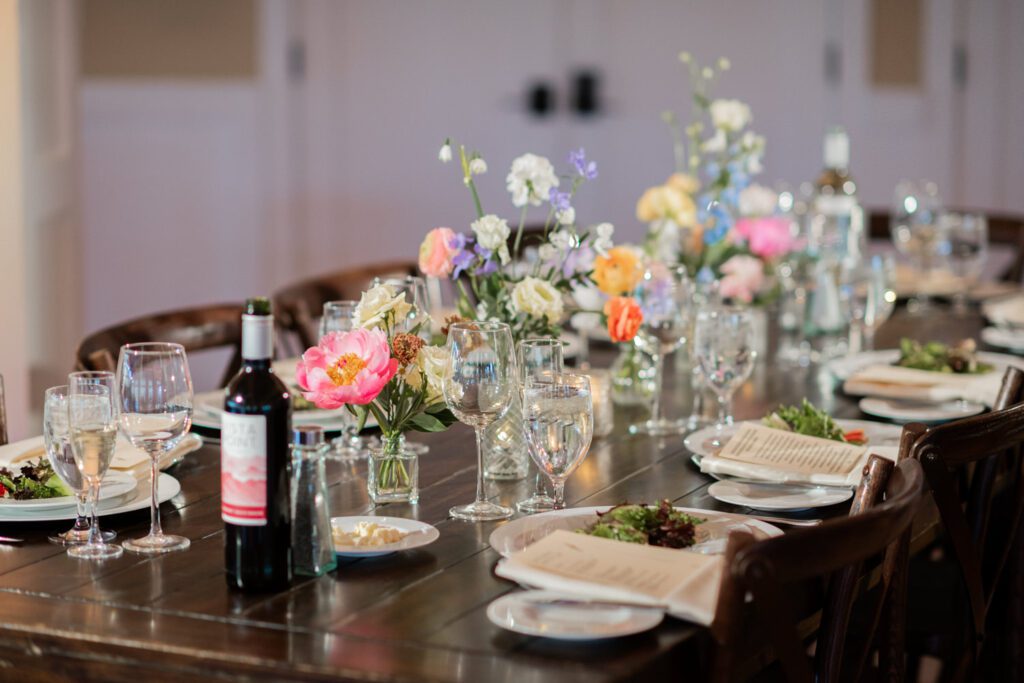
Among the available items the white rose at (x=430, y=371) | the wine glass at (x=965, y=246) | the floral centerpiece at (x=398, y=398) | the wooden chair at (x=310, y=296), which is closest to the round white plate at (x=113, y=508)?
the floral centerpiece at (x=398, y=398)

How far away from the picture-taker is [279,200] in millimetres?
5461

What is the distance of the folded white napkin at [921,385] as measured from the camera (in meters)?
2.10

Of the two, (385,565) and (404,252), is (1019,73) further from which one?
(385,565)

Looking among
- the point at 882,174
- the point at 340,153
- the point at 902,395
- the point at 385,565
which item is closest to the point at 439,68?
the point at 340,153

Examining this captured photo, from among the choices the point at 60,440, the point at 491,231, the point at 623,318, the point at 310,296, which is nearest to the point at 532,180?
the point at 491,231

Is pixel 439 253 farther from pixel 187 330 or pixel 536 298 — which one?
pixel 187 330

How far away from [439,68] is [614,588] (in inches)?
174

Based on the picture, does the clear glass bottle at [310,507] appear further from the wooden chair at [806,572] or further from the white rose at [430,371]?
the wooden chair at [806,572]

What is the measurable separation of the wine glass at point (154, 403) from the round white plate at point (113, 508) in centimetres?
7

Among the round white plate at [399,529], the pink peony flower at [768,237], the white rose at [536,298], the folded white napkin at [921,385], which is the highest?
the pink peony flower at [768,237]

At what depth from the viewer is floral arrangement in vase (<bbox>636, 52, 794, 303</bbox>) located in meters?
2.57

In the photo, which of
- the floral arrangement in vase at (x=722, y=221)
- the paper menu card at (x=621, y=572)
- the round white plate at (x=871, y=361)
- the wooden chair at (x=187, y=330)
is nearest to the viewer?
the paper menu card at (x=621, y=572)

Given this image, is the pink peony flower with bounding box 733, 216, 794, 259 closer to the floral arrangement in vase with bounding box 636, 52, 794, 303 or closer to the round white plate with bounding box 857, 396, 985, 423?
the floral arrangement in vase with bounding box 636, 52, 794, 303

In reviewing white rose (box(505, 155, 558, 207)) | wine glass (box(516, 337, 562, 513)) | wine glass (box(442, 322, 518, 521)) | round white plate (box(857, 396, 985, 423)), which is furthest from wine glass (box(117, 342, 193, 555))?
round white plate (box(857, 396, 985, 423))
